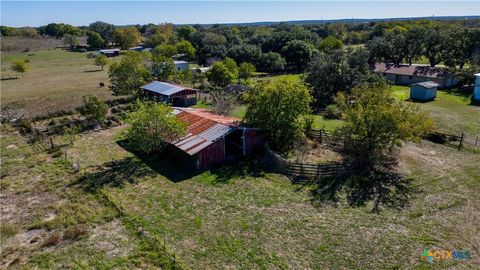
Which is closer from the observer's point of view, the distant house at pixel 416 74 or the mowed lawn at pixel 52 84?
the mowed lawn at pixel 52 84

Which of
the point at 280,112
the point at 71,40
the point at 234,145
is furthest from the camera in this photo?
the point at 71,40

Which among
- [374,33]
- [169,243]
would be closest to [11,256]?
[169,243]

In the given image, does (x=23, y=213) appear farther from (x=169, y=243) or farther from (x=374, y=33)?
(x=374, y=33)

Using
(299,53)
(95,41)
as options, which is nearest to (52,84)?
(299,53)

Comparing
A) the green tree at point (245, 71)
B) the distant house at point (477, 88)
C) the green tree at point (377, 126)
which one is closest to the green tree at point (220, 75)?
the green tree at point (245, 71)

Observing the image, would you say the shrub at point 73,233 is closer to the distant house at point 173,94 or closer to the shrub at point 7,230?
the shrub at point 7,230

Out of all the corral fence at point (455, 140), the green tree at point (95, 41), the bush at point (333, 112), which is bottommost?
the corral fence at point (455, 140)

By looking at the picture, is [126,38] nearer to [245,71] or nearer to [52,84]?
[52,84]
